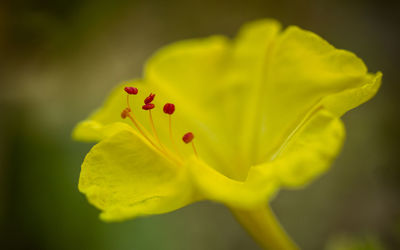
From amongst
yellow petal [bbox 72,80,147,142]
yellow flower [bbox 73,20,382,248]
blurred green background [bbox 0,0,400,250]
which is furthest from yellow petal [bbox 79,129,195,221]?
blurred green background [bbox 0,0,400,250]

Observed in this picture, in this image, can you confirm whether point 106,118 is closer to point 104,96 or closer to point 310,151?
point 310,151

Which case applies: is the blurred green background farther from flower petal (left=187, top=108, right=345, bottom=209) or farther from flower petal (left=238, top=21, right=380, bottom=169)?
flower petal (left=187, top=108, right=345, bottom=209)

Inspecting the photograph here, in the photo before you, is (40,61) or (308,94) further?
(40,61)

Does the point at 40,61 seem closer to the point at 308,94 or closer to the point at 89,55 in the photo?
the point at 89,55

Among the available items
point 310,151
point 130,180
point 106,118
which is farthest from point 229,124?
point 310,151

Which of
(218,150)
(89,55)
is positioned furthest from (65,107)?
(218,150)
